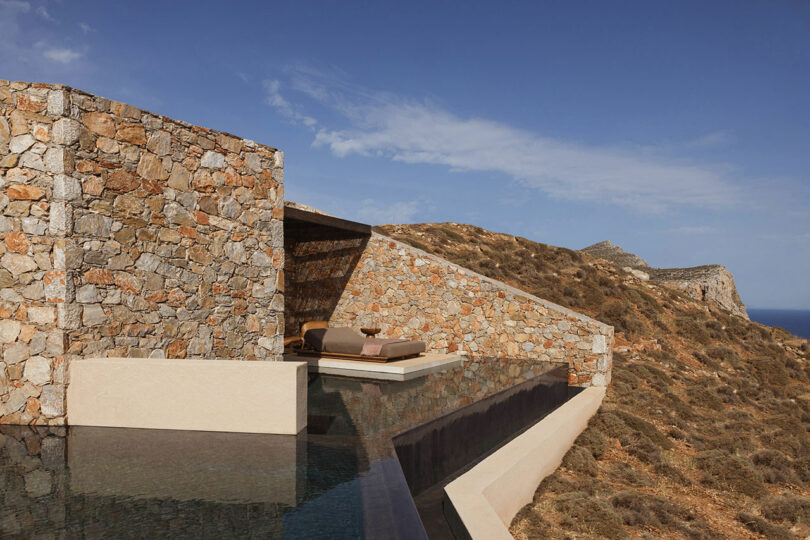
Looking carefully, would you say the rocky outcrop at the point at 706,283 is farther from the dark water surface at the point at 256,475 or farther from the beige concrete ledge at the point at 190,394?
the beige concrete ledge at the point at 190,394

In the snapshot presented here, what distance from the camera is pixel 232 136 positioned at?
751 centimetres

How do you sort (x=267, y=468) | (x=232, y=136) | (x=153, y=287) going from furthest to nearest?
(x=232, y=136) < (x=153, y=287) < (x=267, y=468)

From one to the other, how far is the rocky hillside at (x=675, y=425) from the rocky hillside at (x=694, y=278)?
379cm

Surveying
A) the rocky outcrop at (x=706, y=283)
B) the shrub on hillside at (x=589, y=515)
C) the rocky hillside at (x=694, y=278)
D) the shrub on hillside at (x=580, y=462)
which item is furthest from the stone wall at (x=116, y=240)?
the rocky outcrop at (x=706, y=283)

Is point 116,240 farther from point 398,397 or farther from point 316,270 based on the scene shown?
→ point 316,270

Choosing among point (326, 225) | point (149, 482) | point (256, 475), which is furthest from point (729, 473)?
point (149, 482)

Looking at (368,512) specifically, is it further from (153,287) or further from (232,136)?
(232,136)

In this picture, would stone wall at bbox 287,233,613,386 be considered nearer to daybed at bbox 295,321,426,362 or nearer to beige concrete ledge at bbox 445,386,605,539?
beige concrete ledge at bbox 445,386,605,539

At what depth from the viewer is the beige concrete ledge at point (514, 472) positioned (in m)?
4.66

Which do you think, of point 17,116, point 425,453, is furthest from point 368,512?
point 17,116

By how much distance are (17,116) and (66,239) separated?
143 centimetres

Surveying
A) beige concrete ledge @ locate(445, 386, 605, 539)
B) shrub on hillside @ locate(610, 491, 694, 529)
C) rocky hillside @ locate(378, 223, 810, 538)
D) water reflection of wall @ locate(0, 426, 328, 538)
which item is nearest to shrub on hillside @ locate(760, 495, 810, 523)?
rocky hillside @ locate(378, 223, 810, 538)

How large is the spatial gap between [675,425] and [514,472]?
7.25m

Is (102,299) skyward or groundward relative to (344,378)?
skyward
